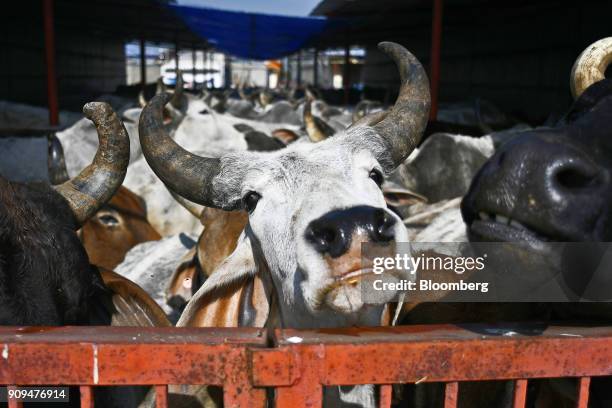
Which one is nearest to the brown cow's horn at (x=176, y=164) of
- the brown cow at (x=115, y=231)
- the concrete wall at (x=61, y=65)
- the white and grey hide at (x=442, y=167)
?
the brown cow at (x=115, y=231)

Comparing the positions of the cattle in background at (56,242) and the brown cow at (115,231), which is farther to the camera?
the brown cow at (115,231)

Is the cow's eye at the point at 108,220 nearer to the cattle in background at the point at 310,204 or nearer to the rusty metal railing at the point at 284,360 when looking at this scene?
the cattle in background at the point at 310,204

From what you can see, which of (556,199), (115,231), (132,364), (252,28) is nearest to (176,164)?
(132,364)

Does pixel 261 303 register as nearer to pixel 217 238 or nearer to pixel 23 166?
pixel 217 238

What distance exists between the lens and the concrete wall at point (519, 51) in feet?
44.7

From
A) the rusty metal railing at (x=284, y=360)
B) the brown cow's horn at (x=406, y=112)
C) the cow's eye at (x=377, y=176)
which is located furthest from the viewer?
the brown cow's horn at (x=406, y=112)

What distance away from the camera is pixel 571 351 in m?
1.41

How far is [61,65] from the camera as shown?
23125 mm

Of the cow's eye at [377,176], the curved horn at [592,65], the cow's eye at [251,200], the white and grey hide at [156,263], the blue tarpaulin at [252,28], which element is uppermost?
the blue tarpaulin at [252,28]

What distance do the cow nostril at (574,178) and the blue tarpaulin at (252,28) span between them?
1753cm

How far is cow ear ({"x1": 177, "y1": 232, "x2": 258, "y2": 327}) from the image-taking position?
2.52 m

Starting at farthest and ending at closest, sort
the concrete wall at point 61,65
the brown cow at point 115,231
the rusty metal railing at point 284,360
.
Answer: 1. the concrete wall at point 61,65
2. the brown cow at point 115,231
3. the rusty metal railing at point 284,360

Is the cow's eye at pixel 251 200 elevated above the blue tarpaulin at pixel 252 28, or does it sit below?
below

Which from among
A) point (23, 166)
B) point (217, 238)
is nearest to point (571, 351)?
point (217, 238)
